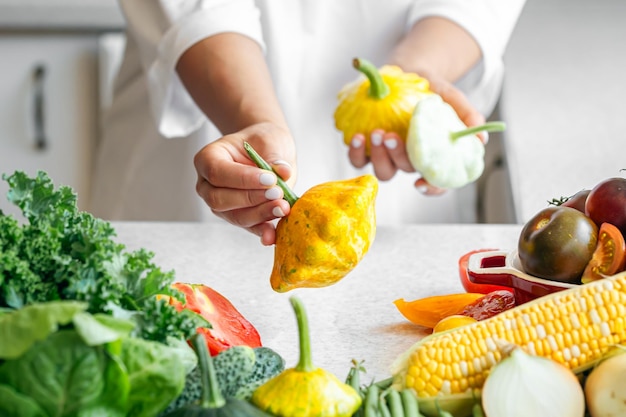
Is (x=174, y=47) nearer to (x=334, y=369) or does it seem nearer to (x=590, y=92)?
(x=334, y=369)

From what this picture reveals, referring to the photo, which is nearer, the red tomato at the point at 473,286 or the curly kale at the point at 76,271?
the curly kale at the point at 76,271

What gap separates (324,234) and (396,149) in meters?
0.54

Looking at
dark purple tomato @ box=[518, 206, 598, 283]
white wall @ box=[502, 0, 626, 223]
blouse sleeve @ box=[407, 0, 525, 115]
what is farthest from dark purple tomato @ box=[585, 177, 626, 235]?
white wall @ box=[502, 0, 626, 223]

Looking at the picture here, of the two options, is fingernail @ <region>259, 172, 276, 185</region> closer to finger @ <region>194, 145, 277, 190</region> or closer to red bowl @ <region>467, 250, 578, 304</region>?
finger @ <region>194, 145, 277, 190</region>

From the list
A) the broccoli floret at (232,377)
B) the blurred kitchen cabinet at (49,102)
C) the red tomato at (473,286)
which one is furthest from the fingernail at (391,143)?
the blurred kitchen cabinet at (49,102)

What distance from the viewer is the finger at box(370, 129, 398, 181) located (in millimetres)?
1361

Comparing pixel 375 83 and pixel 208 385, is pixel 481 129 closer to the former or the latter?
pixel 375 83

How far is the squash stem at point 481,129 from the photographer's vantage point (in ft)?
4.09

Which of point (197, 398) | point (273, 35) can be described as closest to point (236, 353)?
point (197, 398)

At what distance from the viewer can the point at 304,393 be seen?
0.64 meters

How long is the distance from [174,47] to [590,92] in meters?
1.30

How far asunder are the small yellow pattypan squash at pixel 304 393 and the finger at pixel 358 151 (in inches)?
30.2

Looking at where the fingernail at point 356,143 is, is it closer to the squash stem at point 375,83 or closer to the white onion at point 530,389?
the squash stem at point 375,83

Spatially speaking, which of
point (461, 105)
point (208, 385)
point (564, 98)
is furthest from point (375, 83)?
point (564, 98)
